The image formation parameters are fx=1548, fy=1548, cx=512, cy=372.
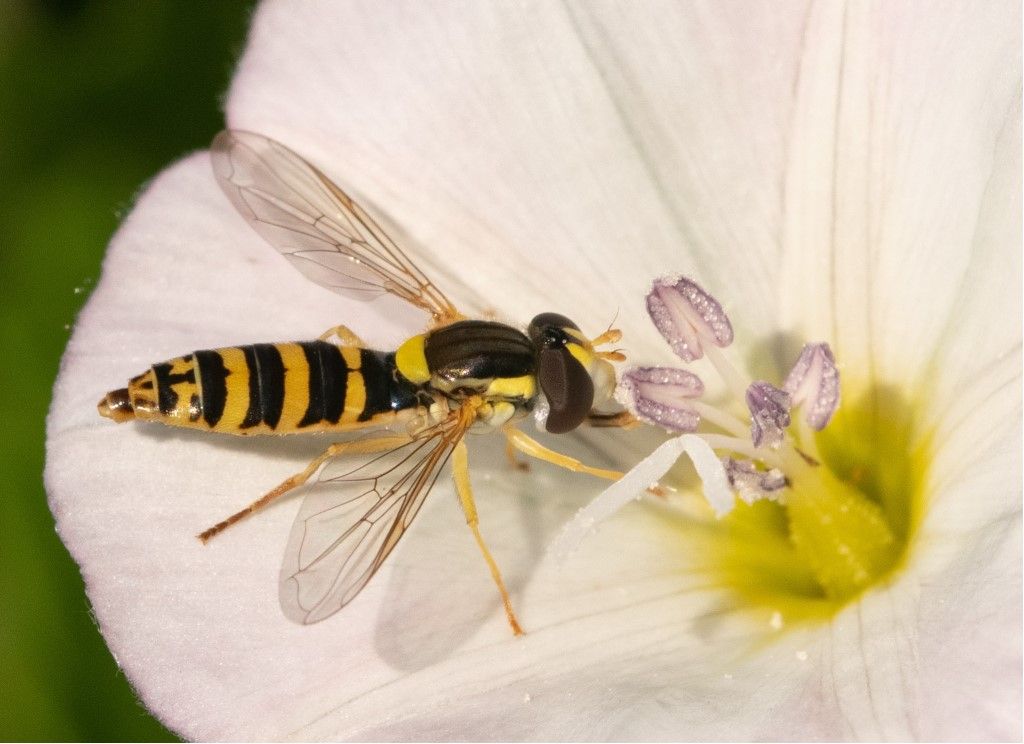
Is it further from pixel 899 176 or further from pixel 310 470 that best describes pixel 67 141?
pixel 899 176

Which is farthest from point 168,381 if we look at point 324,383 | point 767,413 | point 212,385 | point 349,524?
point 767,413

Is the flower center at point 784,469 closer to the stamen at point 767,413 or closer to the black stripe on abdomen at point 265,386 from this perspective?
the stamen at point 767,413

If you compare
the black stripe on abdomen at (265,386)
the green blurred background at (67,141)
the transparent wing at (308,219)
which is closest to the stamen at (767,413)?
the transparent wing at (308,219)

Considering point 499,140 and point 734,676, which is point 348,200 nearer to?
point 499,140

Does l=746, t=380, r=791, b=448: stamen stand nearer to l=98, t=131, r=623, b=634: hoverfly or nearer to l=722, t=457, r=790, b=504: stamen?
l=722, t=457, r=790, b=504: stamen

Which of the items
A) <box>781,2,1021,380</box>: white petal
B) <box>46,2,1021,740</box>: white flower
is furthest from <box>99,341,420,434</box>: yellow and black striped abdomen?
<box>781,2,1021,380</box>: white petal

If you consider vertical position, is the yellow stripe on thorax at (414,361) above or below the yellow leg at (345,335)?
above
